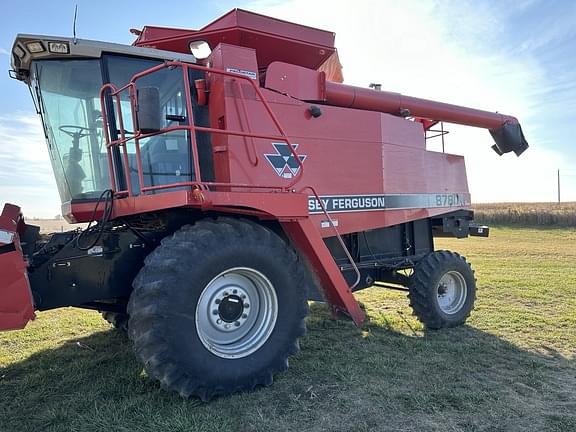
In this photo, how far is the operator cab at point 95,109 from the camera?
4500 mm

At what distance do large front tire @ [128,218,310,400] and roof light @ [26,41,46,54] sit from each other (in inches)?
86.0

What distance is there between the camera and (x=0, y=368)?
4820mm

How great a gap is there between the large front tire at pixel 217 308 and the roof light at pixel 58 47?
6.68 ft

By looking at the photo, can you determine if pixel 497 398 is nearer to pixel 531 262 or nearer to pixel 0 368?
pixel 0 368

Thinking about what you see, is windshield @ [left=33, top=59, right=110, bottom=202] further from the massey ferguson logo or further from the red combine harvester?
the massey ferguson logo

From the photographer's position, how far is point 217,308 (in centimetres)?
413

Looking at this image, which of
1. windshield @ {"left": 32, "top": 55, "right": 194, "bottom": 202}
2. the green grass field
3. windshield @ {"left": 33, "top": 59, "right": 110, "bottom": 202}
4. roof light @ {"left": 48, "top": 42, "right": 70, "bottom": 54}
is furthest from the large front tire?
roof light @ {"left": 48, "top": 42, "right": 70, "bottom": 54}

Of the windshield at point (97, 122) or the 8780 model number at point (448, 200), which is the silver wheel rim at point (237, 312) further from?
the 8780 model number at point (448, 200)

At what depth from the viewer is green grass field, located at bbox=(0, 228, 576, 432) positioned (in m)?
3.56

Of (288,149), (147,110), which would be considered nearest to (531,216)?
(288,149)

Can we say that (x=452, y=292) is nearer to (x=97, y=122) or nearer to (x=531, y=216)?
(x=97, y=122)

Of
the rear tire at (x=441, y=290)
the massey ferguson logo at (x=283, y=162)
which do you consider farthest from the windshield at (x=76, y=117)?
the rear tire at (x=441, y=290)

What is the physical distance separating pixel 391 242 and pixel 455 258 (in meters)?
0.93

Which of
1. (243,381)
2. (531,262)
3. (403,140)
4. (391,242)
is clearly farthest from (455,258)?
(531,262)
